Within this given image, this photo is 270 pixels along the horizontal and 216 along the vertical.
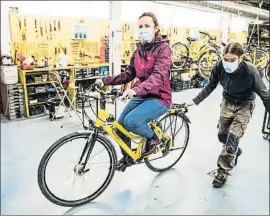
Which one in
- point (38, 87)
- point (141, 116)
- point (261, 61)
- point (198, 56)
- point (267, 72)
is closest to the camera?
point (141, 116)

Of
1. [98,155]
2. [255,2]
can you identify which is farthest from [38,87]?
[255,2]

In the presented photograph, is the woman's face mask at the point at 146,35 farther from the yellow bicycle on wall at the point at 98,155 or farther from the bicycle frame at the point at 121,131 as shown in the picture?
the bicycle frame at the point at 121,131

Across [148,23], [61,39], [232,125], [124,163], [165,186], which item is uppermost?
[148,23]

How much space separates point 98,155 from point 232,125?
1.27 meters

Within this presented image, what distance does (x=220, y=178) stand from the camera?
2627mm

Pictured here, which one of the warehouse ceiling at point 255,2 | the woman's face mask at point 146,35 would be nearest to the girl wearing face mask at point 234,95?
the woman's face mask at point 146,35

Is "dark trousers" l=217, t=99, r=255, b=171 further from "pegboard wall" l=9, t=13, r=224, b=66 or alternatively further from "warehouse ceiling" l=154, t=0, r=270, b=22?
"warehouse ceiling" l=154, t=0, r=270, b=22

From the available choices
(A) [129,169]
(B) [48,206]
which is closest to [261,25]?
(A) [129,169]

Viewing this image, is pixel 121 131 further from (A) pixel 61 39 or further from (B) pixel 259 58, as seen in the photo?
(B) pixel 259 58

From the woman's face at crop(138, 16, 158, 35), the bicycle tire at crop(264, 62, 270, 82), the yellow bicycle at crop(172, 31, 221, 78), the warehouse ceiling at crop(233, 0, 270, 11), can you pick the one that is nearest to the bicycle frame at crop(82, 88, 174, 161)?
the woman's face at crop(138, 16, 158, 35)

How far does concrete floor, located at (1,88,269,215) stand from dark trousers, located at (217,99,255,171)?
0.90 ft

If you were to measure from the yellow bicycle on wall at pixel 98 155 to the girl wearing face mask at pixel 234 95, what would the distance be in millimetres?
463

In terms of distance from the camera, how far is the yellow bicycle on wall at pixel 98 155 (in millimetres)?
2184

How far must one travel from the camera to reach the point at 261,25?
10.5 m
